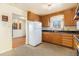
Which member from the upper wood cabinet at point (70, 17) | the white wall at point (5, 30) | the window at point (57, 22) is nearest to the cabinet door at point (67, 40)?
the upper wood cabinet at point (70, 17)

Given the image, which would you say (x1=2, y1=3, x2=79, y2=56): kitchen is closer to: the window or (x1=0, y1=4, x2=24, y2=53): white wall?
the window

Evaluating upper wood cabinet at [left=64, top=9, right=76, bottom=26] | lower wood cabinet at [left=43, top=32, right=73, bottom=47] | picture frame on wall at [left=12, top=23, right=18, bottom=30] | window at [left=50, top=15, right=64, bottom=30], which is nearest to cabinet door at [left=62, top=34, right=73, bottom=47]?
lower wood cabinet at [left=43, top=32, right=73, bottom=47]

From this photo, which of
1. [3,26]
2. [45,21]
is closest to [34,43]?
[3,26]

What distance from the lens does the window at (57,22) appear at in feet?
17.1

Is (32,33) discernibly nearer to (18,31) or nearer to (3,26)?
(3,26)

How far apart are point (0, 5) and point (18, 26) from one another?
5269 mm

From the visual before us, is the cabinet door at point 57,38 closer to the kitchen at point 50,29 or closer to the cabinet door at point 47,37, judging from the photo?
the kitchen at point 50,29

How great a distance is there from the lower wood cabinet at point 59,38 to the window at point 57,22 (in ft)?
2.36

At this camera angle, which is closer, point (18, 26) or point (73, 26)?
point (73, 26)

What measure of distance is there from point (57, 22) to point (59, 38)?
1.38 m

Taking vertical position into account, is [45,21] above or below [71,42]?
above

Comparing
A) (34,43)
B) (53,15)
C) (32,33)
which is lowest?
(34,43)

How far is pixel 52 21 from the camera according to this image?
5.80 m

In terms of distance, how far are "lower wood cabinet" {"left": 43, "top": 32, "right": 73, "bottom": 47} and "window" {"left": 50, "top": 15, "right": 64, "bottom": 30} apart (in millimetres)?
719
